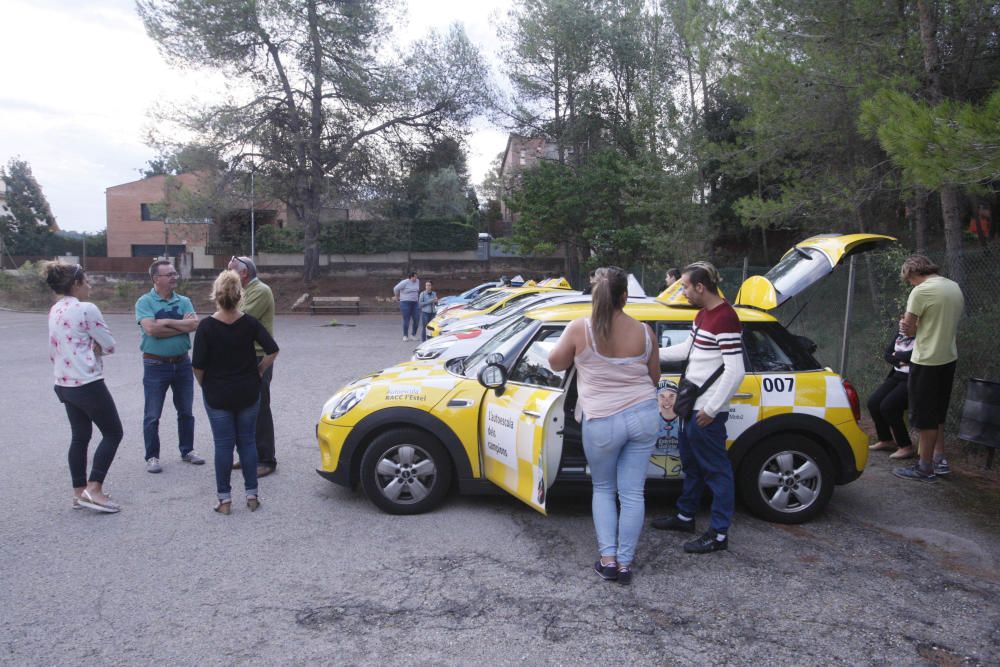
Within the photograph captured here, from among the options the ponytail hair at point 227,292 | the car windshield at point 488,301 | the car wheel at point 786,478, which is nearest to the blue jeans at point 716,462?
the car wheel at point 786,478

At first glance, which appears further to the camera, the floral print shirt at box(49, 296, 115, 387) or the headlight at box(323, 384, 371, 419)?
the headlight at box(323, 384, 371, 419)

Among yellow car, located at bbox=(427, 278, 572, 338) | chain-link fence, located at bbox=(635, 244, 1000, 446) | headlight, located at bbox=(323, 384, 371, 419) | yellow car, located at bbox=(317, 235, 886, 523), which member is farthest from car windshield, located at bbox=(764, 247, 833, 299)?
yellow car, located at bbox=(427, 278, 572, 338)

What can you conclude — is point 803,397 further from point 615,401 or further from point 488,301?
point 488,301

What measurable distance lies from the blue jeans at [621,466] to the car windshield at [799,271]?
222cm

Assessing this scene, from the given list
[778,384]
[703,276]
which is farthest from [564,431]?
[778,384]

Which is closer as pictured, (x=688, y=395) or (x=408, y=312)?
(x=688, y=395)

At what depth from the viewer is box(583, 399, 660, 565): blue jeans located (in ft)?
13.1

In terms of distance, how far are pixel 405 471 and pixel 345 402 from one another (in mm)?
691

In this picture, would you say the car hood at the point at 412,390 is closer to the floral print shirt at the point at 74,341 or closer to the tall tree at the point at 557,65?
the floral print shirt at the point at 74,341

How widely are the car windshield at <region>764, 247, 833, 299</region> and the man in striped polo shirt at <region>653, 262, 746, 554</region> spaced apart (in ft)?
4.60

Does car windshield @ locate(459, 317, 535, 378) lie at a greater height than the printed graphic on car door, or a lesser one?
greater

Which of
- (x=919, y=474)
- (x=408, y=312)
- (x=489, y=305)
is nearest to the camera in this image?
(x=919, y=474)

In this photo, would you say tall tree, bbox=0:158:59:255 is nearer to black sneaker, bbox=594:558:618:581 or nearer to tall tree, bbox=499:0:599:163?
tall tree, bbox=499:0:599:163

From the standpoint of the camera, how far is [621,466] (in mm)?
4102
